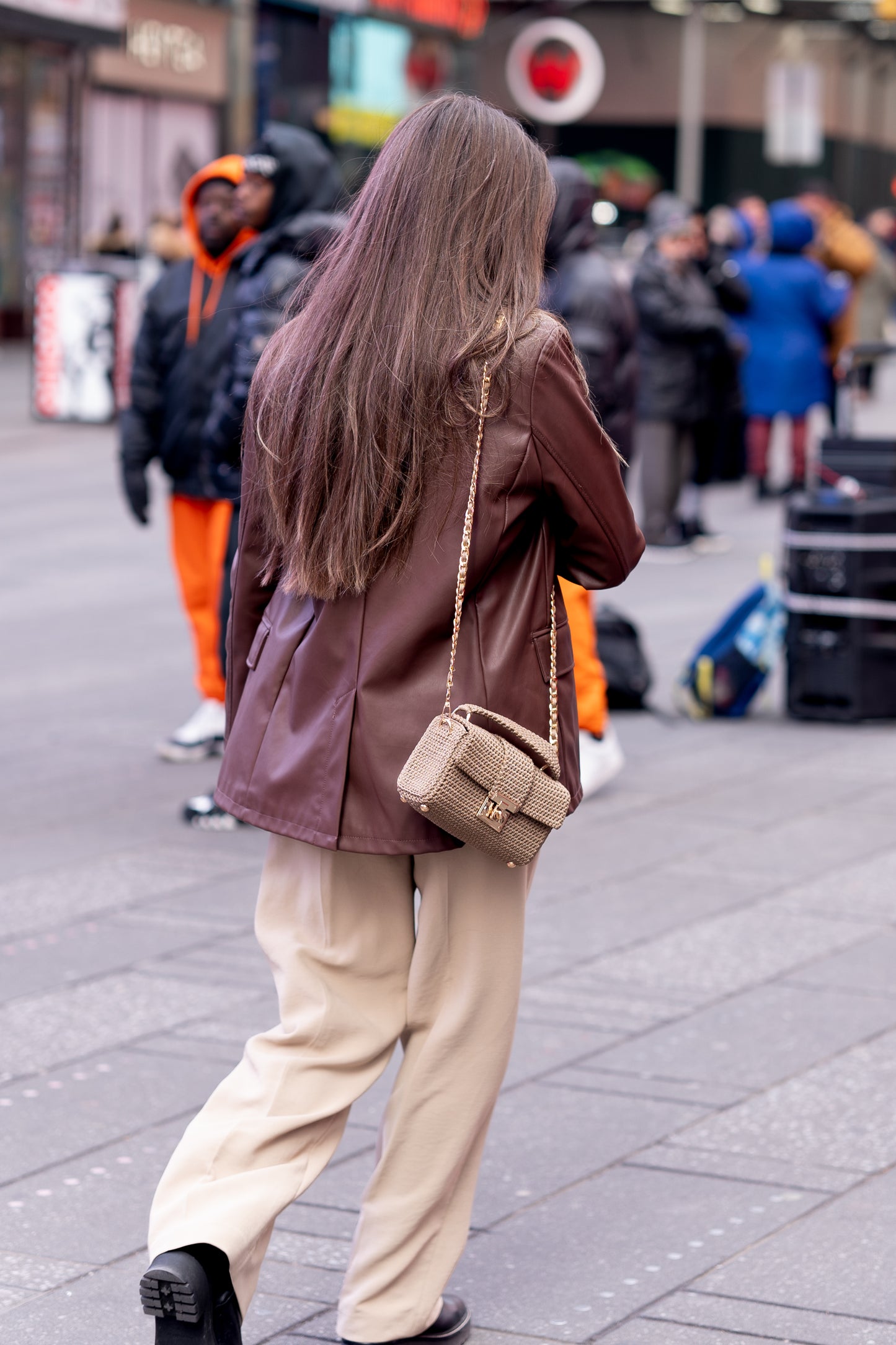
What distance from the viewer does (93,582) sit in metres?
11.3

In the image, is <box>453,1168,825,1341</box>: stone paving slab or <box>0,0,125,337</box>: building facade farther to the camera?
<box>0,0,125,337</box>: building facade

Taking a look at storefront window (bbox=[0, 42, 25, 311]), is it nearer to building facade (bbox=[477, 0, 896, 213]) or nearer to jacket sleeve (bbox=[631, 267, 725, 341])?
jacket sleeve (bbox=[631, 267, 725, 341])

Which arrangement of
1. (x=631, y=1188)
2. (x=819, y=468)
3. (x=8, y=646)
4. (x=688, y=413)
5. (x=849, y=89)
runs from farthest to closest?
(x=849, y=89) < (x=688, y=413) < (x=8, y=646) < (x=819, y=468) < (x=631, y=1188)

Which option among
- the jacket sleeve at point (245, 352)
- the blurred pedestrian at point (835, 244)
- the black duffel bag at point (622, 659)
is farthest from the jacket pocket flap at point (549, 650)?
the blurred pedestrian at point (835, 244)

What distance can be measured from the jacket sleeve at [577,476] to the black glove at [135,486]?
14.0 feet

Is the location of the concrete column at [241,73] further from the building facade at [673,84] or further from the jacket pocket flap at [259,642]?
the jacket pocket flap at [259,642]

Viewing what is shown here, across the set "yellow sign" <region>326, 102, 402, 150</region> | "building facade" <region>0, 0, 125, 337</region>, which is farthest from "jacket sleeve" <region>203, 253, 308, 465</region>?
"yellow sign" <region>326, 102, 402, 150</region>

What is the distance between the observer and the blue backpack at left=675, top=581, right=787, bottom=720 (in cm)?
820

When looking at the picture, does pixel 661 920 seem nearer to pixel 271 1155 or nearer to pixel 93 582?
pixel 271 1155

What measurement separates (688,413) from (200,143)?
2017cm

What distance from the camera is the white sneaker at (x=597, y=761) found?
6.80 m

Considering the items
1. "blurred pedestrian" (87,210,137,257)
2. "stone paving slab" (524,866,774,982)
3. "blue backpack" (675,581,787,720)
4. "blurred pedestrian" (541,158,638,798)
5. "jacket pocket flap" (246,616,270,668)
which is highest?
"blurred pedestrian" (87,210,137,257)

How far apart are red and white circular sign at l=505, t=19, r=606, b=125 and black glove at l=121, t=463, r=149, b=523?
27.8m

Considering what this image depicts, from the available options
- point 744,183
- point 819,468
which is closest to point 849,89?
point 744,183
